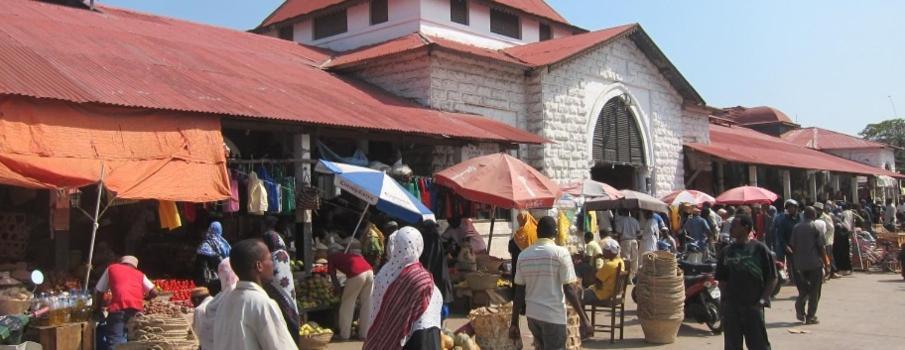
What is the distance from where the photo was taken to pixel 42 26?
11852 mm

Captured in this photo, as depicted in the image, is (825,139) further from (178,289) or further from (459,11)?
(178,289)

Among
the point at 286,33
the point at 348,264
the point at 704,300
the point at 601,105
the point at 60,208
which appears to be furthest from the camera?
the point at 286,33

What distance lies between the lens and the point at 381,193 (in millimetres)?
9867

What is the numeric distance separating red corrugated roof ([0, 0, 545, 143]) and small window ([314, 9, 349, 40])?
381 cm

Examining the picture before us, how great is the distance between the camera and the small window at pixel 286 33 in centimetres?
2222

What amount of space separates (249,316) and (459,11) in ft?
55.6

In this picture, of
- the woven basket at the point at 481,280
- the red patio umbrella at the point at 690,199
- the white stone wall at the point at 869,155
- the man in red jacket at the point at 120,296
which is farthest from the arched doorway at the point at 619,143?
the white stone wall at the point at 869,155

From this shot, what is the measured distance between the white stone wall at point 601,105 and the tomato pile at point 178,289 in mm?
8939

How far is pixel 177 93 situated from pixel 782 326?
8684 millimetres

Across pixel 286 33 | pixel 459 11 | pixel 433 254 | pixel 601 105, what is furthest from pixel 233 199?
pixel 286 33

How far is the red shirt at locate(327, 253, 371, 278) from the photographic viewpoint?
9.74 m

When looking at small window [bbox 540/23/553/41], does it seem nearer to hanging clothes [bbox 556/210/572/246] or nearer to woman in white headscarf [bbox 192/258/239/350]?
hanging clothes [bbox 556/210/572/246]

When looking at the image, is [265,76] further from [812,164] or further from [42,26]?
[812,164]

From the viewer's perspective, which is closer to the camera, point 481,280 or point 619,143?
point 481,280
